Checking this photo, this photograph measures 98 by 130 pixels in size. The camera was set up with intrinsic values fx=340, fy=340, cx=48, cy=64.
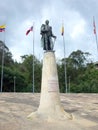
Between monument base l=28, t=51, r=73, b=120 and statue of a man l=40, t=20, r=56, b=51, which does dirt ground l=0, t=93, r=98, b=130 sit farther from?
statue of a man l=40, t=20, r=56, b=51

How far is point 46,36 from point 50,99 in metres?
3.09

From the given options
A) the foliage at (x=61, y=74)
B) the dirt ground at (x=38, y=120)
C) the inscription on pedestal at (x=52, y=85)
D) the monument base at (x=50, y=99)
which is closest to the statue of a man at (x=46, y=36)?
the monument base at (x=50, y=99)

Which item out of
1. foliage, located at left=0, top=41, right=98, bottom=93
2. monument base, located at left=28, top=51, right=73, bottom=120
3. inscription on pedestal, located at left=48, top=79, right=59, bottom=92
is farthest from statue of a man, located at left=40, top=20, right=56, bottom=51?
foliage, located at left=0, top=41, right=98, bottom=93

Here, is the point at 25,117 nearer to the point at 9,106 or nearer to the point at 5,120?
the point at 5,120

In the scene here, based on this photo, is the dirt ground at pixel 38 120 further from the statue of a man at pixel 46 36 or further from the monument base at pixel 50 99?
the statue of a man at pixel 46 36

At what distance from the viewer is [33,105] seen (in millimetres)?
18266

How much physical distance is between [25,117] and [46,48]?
330 cm

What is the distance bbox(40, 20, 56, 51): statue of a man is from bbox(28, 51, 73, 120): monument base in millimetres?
892

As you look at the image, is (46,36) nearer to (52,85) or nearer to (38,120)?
(52,85)

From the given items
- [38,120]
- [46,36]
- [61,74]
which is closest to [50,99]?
[38,120]

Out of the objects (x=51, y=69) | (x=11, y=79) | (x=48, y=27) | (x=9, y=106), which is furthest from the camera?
(x=11, y=79)

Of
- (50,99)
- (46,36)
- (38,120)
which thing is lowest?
(38,120)

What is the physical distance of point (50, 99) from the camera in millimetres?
14914

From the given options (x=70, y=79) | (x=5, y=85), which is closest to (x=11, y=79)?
(x=5, y=85)
